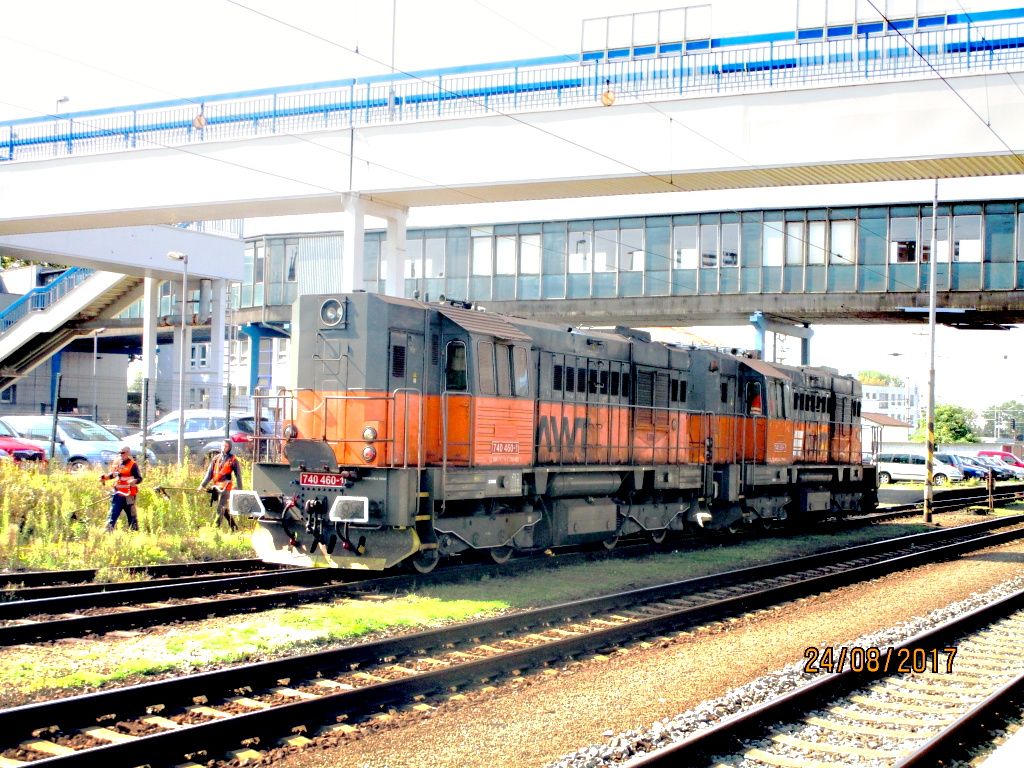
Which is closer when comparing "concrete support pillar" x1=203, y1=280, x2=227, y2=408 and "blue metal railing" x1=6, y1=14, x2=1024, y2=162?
"blue metal railing" x1=6, y1=14, x2=1024, y2=162

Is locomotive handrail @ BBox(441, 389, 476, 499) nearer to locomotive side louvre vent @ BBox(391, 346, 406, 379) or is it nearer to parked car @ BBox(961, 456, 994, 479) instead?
locomotive side louvre vent @ BBox(391, 346, 406, 379)

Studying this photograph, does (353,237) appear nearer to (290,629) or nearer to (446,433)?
(446,433)

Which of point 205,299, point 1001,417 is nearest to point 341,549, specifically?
point 205,299

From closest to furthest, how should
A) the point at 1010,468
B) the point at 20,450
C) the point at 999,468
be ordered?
the point at 20,450
the point at 999,468
the point at 1010,468

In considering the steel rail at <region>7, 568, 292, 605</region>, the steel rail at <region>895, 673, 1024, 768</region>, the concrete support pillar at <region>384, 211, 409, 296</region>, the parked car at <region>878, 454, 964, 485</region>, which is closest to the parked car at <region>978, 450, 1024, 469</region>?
the parked car at <region>878, 454, 964, 485</region>

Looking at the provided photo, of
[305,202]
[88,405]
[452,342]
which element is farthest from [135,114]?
[88,405]

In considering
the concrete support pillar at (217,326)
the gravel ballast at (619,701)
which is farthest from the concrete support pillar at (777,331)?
the gravel ballast at (619,701)

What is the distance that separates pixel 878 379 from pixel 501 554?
161 m

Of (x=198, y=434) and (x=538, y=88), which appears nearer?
(x=538, y=88)

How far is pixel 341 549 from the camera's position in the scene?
1280 centimetres

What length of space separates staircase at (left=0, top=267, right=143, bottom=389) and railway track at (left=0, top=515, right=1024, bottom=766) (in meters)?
30.2

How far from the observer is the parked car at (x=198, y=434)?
25.9 m

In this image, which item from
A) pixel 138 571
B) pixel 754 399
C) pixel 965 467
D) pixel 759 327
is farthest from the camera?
pixel 965 467
